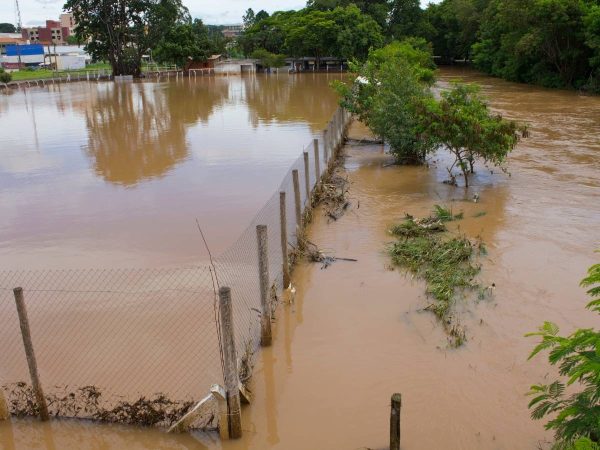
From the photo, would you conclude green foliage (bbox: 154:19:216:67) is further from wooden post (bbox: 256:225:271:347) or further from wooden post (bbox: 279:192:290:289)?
wooden post (bbox: 256:225:271:347)

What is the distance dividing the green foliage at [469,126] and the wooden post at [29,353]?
10406 millimetres

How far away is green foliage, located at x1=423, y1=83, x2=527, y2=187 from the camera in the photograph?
44.1 feet

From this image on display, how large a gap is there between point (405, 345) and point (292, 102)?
31542 mm

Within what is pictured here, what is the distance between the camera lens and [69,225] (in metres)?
12.9

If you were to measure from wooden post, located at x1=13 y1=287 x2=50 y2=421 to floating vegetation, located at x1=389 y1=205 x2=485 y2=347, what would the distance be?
4670 mm

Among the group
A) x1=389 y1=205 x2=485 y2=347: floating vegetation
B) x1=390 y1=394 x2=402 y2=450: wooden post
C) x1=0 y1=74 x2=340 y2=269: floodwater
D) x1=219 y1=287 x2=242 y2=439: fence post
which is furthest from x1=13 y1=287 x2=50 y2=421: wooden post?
x1=389 y1=205 x2=485 y2=347: floating vegetation

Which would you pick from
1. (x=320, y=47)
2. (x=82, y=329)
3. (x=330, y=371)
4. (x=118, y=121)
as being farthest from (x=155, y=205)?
(x=320, y=47)

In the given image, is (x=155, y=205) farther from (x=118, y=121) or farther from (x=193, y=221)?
(x=118, y=121)

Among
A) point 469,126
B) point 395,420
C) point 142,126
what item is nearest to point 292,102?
point 142,126

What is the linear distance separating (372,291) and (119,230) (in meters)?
6.01

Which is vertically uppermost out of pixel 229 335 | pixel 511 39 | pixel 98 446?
pixel 511 39

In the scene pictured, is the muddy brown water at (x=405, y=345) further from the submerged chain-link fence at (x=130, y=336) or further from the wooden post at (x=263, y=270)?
the wooden post at (x=263, y=270)

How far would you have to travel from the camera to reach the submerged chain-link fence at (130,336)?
629cm

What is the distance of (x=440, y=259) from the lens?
962 centimetres
